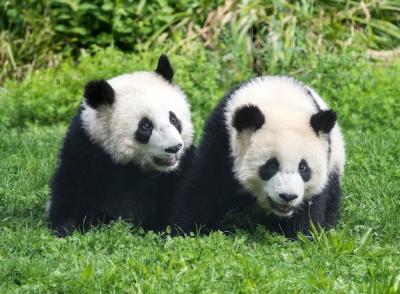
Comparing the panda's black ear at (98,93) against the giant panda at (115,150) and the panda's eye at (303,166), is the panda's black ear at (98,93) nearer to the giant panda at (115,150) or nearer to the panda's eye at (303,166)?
the giant panda at (115,150)

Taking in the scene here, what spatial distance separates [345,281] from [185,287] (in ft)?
2.88

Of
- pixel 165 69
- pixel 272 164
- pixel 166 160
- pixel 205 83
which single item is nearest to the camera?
pixel 272 164

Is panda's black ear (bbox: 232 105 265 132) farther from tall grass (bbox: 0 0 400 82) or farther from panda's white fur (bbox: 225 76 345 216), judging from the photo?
tall grass (bbox: 0 0 400 82)

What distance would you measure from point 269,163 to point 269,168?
32 mm

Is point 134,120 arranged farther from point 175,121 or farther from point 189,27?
point 189,27

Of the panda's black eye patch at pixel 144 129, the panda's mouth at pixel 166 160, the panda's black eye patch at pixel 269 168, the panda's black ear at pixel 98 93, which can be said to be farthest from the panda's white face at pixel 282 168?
the panda's black ear at pixel 98 93

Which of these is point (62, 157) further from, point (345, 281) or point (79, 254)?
point (345, 281)

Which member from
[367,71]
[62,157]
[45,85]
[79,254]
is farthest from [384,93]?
[79,254]

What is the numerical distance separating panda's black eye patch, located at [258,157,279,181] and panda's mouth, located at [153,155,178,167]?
2.09ft

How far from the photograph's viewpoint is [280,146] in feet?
18.5

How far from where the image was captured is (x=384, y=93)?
31.5 ft

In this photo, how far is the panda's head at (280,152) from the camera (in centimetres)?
561

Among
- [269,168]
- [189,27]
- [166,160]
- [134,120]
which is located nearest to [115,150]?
[134,120]

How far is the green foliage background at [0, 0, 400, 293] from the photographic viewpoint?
15.9 ft
